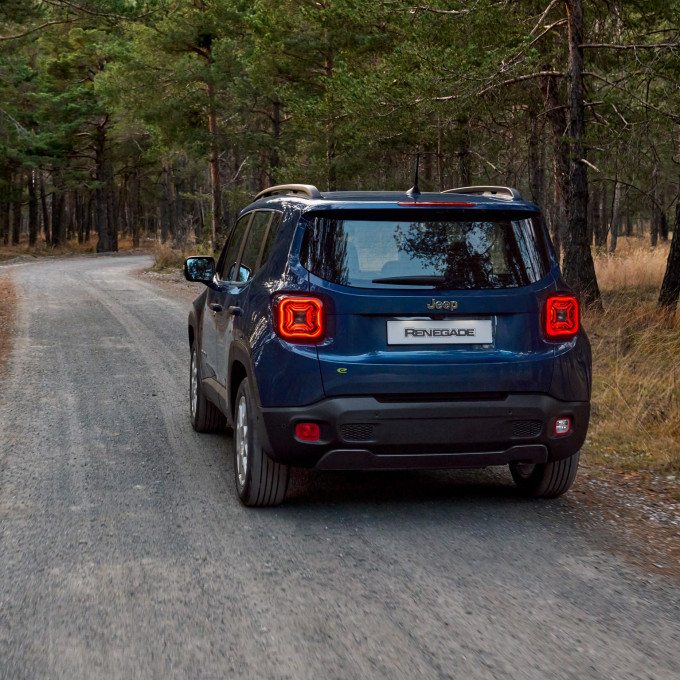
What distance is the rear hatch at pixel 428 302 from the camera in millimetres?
4957

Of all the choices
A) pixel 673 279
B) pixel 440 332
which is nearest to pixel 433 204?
pixel 440 332

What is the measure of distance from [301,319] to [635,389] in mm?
5092

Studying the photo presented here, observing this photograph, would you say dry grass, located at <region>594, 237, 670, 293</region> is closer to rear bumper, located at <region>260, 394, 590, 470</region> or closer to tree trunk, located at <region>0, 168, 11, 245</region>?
rear bumper, located at <region>260, 394, 590, 470</region>

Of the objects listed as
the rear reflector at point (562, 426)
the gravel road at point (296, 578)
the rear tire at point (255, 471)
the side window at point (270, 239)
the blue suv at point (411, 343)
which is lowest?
the gravel road at point (296, 578)

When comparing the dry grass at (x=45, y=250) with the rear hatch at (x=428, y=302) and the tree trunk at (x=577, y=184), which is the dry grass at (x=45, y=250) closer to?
the tree trunk at (x=577, y=184)

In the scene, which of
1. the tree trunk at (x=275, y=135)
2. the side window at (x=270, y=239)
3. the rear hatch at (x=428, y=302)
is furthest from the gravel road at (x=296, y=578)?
the tree trunk at (x=275, y=135)

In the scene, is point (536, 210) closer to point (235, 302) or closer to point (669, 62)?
point (235, 302)

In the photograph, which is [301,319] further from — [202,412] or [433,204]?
[202,412]

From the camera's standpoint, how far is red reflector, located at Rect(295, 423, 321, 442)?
5.01 m

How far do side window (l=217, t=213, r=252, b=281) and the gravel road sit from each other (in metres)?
1.41

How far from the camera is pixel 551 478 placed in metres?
5.66

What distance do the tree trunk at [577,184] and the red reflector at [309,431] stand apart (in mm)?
10781

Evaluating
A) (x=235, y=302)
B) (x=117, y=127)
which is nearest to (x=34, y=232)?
(x=117, y=127)

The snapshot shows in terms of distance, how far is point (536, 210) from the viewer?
5.36m
